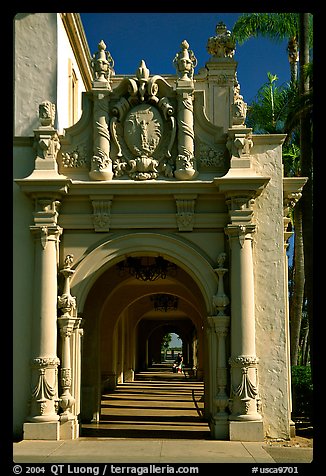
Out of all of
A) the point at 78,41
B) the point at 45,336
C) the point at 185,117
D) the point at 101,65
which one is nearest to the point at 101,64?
the point at 101,65

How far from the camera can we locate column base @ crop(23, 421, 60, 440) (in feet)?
46.4

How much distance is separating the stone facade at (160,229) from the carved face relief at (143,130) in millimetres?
23

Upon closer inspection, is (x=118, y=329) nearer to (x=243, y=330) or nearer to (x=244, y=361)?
(x=243, y=330)

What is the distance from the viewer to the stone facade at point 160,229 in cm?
1454

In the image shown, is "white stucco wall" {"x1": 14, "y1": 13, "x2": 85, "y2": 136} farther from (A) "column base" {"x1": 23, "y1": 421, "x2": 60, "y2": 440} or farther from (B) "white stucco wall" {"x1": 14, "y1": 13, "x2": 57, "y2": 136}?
(A) "column base" {"x1": 23, "y1": 421, "x2": 60, "y2": 440}

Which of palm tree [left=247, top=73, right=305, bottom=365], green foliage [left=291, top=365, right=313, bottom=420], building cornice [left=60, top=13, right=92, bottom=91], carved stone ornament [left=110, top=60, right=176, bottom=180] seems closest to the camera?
carved stone ornament [left=110, top=60, right=176, bottom=180]

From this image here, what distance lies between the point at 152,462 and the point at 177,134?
21.9 ft

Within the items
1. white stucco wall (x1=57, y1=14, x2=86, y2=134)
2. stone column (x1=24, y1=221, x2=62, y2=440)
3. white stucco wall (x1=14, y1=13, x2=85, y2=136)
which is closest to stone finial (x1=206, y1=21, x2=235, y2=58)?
white stucco wall (x1=57, y1=14, x2=86, y2=134)

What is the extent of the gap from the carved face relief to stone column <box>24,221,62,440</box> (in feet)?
6.67

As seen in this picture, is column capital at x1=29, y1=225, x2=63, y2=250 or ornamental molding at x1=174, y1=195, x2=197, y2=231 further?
ornamental molding at x1=174, y1=195, x2=197, y2=231

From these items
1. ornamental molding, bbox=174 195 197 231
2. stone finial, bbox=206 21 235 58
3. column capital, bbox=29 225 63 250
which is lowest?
column capital, bbox=29 225 63 250

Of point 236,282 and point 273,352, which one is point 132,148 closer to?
point 236,282

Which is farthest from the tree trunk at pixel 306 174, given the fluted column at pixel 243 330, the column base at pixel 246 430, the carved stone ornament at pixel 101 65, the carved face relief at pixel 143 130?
the carved stone ornament at pixel 101 65

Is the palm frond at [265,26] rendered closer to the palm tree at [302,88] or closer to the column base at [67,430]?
the palm tree at [302,88]
